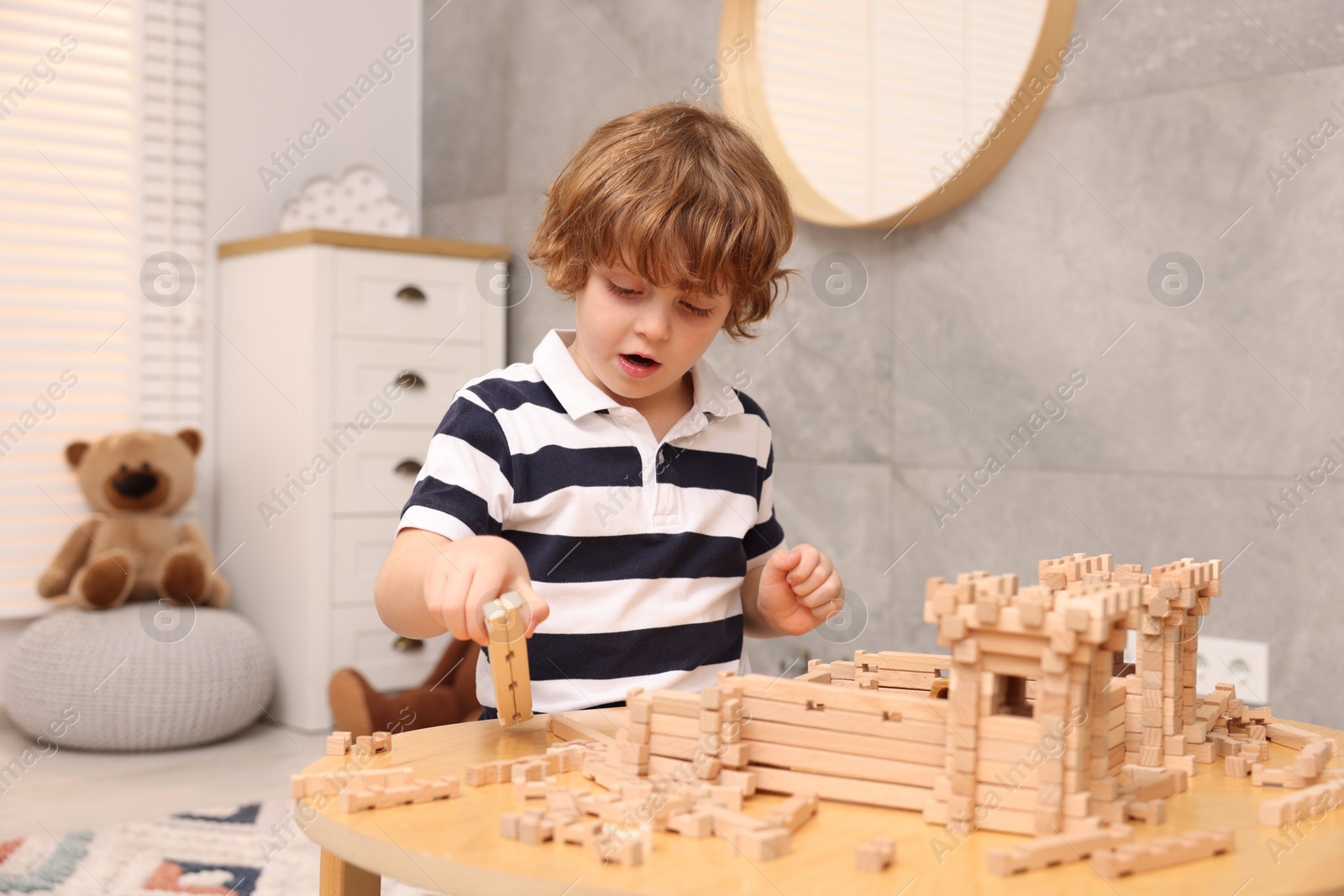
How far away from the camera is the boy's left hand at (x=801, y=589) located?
98 cm

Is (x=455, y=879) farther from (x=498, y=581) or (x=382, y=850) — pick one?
(x=498, y=581)

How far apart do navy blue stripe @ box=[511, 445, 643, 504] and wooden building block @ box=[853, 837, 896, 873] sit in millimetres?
506

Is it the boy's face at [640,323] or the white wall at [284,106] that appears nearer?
the boy's face at [640,323]

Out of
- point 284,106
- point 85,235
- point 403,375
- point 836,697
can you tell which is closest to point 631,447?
point 836,697

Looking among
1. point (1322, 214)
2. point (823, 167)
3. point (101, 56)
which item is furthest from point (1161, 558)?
point (101, 56)

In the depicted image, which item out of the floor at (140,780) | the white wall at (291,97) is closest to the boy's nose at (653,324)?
the floor at (140,780)

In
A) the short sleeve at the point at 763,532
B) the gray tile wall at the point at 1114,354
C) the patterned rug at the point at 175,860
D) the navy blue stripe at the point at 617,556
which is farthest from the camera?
the patterned rug at the point at 175,860

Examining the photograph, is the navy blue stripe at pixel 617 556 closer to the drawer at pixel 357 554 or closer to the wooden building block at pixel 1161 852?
the wooden building block at pixel 1161 852

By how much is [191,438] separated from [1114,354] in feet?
6.21

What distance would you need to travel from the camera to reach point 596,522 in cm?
102

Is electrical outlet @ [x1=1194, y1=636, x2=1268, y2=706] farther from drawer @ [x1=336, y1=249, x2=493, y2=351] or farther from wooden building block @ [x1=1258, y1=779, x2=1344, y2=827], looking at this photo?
drawer @ [x1=336, y1=249, x2=493, y2=351]

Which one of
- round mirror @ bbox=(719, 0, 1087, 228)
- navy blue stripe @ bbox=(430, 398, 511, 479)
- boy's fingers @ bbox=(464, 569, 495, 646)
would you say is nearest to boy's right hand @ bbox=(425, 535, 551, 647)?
boy's fingers @ bbox=(464, 569, 495, 646)

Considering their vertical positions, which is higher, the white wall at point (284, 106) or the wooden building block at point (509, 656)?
the white wall at point (284, 106)

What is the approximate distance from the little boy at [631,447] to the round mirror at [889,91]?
2.83ft
